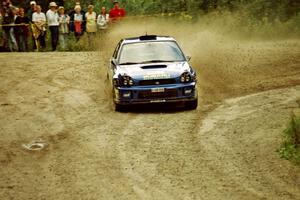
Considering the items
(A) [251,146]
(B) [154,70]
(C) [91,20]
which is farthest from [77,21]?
(A) [251,146]

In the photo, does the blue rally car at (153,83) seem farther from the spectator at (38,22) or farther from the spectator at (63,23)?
the spectator at (63,23)

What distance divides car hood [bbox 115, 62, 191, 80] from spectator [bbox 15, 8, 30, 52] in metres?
10.3

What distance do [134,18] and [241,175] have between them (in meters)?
19.4

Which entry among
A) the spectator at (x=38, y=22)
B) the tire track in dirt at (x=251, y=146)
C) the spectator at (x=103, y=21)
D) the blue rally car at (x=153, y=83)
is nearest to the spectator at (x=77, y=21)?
the spectator at (x=103, y=21)

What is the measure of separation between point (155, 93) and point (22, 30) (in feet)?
37.9

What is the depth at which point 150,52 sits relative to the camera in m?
15.1

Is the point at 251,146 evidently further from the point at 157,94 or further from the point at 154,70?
the point at 154,70

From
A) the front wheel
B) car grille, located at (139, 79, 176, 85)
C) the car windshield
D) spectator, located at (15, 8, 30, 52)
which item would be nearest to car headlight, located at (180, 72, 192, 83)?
car grille, located at (139, 79, 176, 85)

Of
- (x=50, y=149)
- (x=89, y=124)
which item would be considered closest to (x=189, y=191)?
(x=50, y=149)

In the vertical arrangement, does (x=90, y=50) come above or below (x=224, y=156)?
below

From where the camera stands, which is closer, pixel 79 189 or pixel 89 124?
pixel 79 189

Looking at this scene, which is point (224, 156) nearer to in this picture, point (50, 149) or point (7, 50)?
point (50, 149)

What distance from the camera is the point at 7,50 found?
25.5m

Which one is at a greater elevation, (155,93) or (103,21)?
(155,93)
